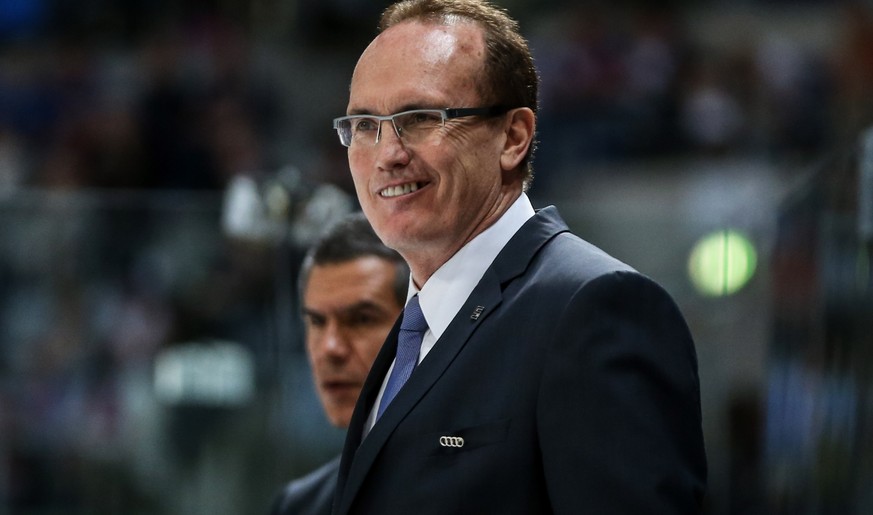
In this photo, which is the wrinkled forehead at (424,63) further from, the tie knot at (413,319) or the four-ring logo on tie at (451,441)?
the four-ring logo on tie at (451,441)

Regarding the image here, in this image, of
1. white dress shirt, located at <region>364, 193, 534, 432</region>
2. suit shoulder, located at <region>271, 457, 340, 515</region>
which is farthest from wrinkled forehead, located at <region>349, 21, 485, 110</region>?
suit shoulder, located at <region>271, 457, 340, 515</region>

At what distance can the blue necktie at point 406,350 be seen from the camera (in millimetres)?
2076

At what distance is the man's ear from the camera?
2.11 m

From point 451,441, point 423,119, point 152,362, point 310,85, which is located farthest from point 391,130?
point 310,85

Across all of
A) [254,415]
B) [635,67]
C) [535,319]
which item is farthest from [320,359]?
[635,67]

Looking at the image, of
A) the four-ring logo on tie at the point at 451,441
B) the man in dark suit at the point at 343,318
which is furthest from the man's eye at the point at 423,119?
the man in dark suit at the point at 343,318

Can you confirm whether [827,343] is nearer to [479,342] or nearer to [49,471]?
[479,342]

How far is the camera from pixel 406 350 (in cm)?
212

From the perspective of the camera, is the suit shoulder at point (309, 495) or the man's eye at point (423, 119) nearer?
the man's eye at point (423, 119)

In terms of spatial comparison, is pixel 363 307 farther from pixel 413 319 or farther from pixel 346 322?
pixel 413 319

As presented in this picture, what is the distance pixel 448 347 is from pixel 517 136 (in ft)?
1.24

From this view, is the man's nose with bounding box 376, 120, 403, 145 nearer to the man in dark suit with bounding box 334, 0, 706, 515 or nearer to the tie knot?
the man in dark suit with bounding box 334, 0, 706, 515

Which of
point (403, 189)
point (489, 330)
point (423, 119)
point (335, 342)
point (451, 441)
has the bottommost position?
point (335, 342)

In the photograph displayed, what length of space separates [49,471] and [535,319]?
3428 millimetres
